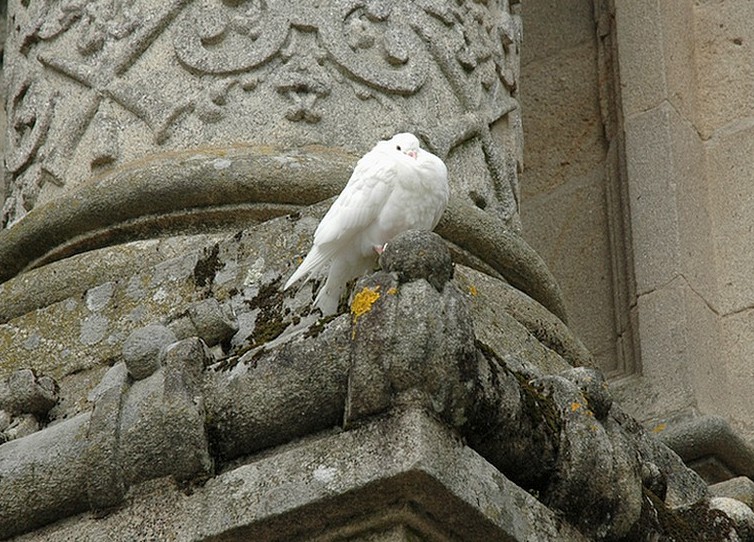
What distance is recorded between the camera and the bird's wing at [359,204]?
127 inches

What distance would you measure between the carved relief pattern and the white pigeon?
70cm

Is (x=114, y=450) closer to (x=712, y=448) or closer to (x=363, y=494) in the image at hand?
(x=363, y=494)

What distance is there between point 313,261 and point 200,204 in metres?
0.66

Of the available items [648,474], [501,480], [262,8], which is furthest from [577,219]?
[501,480]

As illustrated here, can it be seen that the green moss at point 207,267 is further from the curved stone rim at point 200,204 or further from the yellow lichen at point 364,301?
the yellow lichen at point 364,301

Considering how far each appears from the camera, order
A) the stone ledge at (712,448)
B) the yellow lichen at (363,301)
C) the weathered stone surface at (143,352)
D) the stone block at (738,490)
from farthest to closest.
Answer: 1. the stone ledge at (712,448)
2. the stone block at (738,490)
3. the weathered stone surface at (143,352)
4. the yellow lichen at (363,301)

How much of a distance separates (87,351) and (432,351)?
0.95m

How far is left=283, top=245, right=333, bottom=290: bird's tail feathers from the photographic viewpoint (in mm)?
3230

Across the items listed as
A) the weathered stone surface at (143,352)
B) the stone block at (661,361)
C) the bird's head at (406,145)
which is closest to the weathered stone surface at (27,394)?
the weathered stone surface at (143,352)

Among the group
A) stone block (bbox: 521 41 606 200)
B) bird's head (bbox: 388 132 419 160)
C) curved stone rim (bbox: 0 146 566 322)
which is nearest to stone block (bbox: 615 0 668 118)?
stone block (bbox: 521 41 606 200)

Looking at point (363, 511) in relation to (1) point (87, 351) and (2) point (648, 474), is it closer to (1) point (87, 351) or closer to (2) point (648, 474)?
(2) point (648, 474)

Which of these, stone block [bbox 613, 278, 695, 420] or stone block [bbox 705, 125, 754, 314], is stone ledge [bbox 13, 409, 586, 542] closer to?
stone block [bbox 613, 278, 695, 420]

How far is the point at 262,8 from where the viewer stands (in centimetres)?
407

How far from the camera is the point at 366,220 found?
3250 mm
